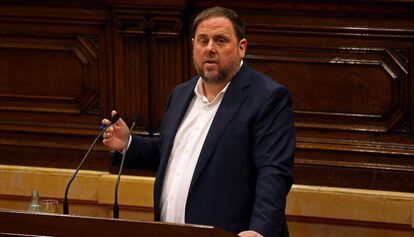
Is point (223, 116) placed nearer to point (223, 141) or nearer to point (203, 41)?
point (223, 141)

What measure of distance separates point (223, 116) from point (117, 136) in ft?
1.08

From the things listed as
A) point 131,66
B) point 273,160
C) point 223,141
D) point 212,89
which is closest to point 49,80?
point 131,66

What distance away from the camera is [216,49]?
3.21 meters

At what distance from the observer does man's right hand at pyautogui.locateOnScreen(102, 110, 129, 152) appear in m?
3.27

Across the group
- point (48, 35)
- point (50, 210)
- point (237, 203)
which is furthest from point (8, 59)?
point (237, 203)

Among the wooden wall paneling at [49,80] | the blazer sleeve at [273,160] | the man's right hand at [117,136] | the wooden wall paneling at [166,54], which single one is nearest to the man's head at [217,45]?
the blazer sleeve at [273,160]

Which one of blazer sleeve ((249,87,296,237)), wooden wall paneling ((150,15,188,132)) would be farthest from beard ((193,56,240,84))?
wooden wall paneling ((150,15,188,132))

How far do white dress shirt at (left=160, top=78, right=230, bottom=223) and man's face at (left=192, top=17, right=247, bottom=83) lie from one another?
2.5 inches

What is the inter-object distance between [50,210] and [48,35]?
128cm

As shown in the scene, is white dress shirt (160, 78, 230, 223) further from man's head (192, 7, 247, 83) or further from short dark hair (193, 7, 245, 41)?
short dark hair (193, 7, 245, 41)

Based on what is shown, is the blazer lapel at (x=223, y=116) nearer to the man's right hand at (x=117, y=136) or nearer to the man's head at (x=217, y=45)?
the man's head at (x=217, y=45)

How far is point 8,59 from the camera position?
4.48 metres

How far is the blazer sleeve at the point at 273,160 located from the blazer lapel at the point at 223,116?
0.28 ft

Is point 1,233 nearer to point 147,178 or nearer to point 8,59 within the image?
point 147,178
